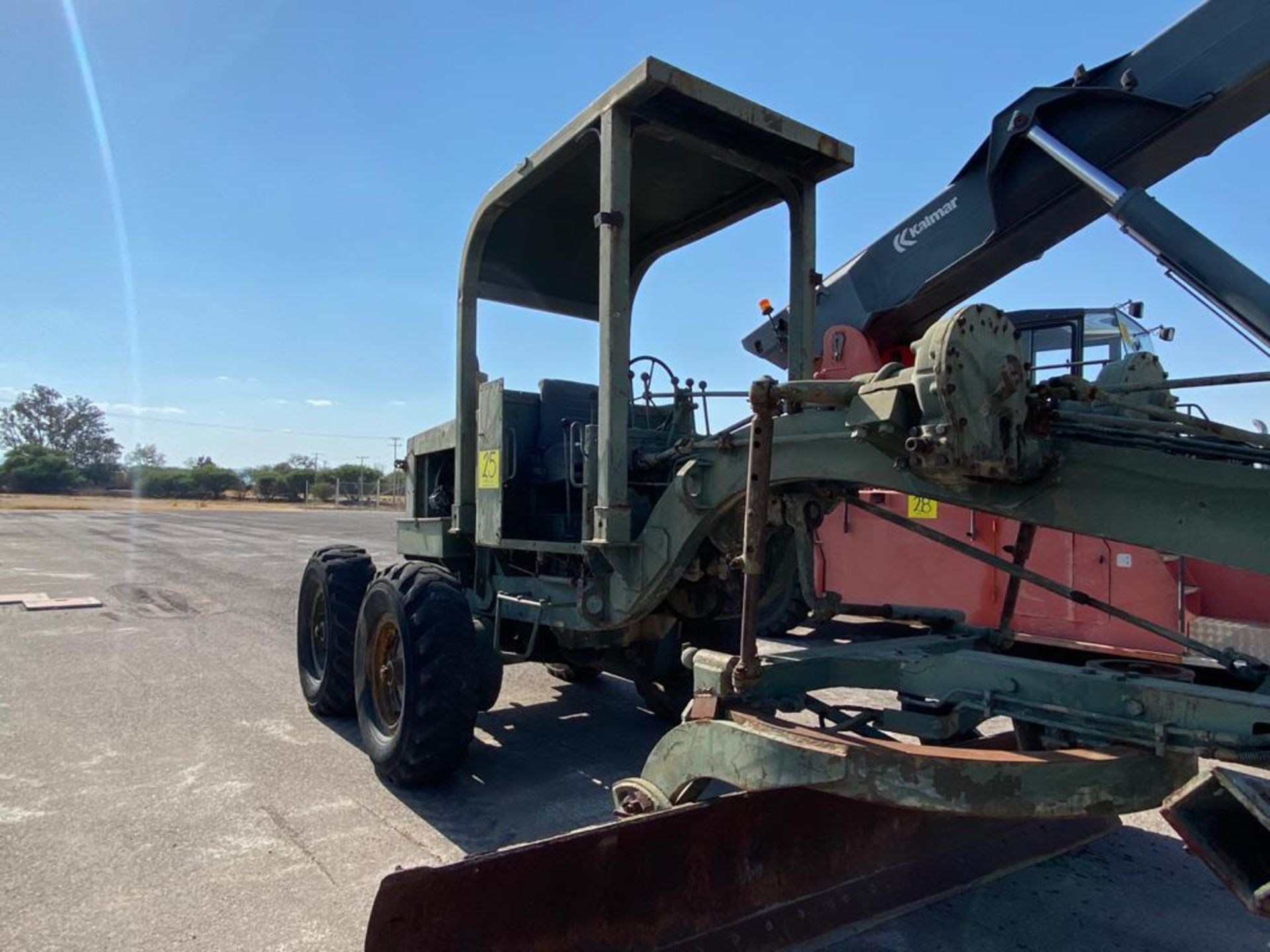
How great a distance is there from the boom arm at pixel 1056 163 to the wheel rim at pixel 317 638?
15.1 ft

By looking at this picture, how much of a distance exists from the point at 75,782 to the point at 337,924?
7.81ft

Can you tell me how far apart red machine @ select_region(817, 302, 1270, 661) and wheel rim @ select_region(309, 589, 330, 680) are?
4467 millimetres

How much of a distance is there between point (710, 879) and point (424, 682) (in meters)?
1.92

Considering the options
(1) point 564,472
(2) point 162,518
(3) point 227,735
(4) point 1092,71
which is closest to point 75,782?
(3) point 227,735

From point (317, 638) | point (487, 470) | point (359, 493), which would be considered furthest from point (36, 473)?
point (487, 470)

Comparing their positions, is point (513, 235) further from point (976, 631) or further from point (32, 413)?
point (32, 413)

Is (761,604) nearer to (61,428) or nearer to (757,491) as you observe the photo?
(757,491)

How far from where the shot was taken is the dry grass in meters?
49.7

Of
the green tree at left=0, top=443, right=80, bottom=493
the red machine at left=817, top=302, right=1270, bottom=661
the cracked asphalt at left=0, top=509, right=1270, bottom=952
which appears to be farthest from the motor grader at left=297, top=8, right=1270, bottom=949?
the green tree at left=0, top=443, right=80, bottom=493

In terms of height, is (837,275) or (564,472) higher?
(837,275)

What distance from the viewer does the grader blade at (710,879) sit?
7.89 ft

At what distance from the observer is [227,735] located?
547 cm

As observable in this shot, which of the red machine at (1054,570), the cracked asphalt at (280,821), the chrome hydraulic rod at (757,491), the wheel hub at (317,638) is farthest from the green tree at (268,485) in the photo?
the chrome hydraulic rod at (757,491)

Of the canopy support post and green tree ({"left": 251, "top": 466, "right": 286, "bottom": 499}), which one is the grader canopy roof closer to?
the canopy support post
